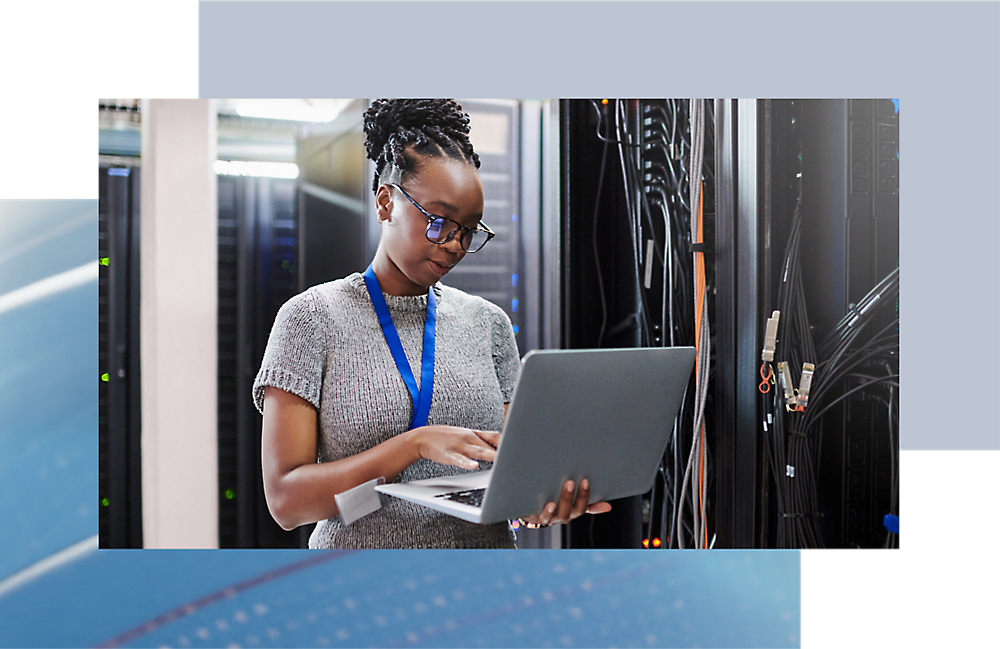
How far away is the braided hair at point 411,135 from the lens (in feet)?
6.83

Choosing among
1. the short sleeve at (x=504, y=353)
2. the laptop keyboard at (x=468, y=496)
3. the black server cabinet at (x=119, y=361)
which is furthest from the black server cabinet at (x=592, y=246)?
the black server cabinet at (x=119, y=361)

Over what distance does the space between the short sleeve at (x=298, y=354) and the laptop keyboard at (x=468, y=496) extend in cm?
37

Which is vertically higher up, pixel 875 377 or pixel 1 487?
pixel 875 377

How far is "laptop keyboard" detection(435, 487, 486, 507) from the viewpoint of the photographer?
1.74 m

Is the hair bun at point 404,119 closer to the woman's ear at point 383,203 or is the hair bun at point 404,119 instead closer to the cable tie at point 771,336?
the woman's ear at point 383,203

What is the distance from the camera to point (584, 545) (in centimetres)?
226

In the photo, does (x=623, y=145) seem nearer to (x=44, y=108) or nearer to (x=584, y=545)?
(x=584, y=545)

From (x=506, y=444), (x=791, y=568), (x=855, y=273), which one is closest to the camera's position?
(x=506, y=444)

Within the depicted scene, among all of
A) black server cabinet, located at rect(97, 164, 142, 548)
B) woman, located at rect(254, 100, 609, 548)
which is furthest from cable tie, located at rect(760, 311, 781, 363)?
black server cabinet, located at rect(97, 164, 142, 548)

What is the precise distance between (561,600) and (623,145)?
126cm

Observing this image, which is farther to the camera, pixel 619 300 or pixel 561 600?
pixel 561 600
